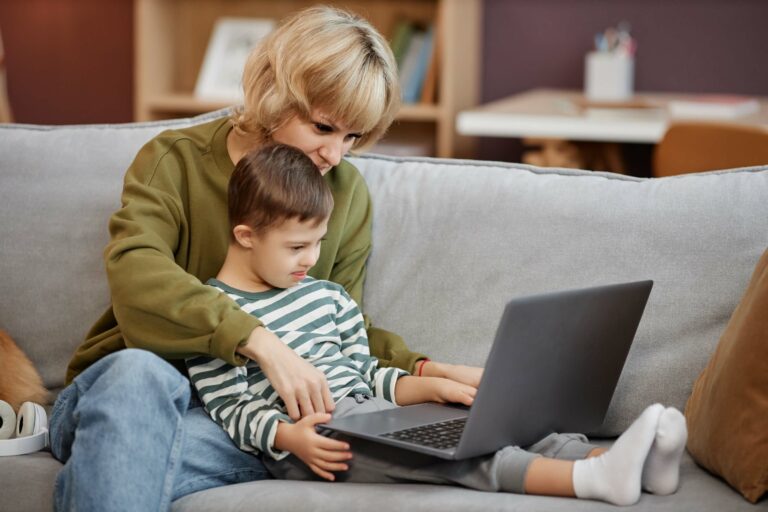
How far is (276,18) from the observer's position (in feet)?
13.3

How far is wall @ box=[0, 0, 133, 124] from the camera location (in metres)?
4.29

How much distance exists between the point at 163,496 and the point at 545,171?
0.84 meters

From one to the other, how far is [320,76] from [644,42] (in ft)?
8.21

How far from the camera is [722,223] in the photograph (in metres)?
1.64

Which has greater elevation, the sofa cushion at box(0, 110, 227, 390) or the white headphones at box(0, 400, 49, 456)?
the sofa cushion at box(0, 110, 227, 390)

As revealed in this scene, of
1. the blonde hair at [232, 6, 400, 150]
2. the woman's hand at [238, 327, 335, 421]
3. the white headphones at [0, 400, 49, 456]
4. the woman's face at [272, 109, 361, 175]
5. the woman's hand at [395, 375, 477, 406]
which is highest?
the blonde hair at [232, 6, 400, 150]

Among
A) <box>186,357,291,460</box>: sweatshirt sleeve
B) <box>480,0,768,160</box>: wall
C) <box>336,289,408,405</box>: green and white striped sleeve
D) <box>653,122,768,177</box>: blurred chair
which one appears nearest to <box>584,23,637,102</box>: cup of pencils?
<box>480,0,768,160</box>: wall

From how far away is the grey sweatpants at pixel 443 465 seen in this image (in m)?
1.35

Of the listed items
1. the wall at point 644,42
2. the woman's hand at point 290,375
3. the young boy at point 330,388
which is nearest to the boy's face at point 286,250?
the young boy at point 330,388

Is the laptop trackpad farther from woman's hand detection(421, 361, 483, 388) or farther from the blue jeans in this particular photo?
the blue jeans

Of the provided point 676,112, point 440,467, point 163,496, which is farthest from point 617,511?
point 676,112

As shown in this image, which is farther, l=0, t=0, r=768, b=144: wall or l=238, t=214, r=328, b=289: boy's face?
l=0, t=0, r=768, b=144: wall

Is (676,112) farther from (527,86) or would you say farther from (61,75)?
(61,75)

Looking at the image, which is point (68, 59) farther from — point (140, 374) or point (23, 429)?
point (140, 374)
